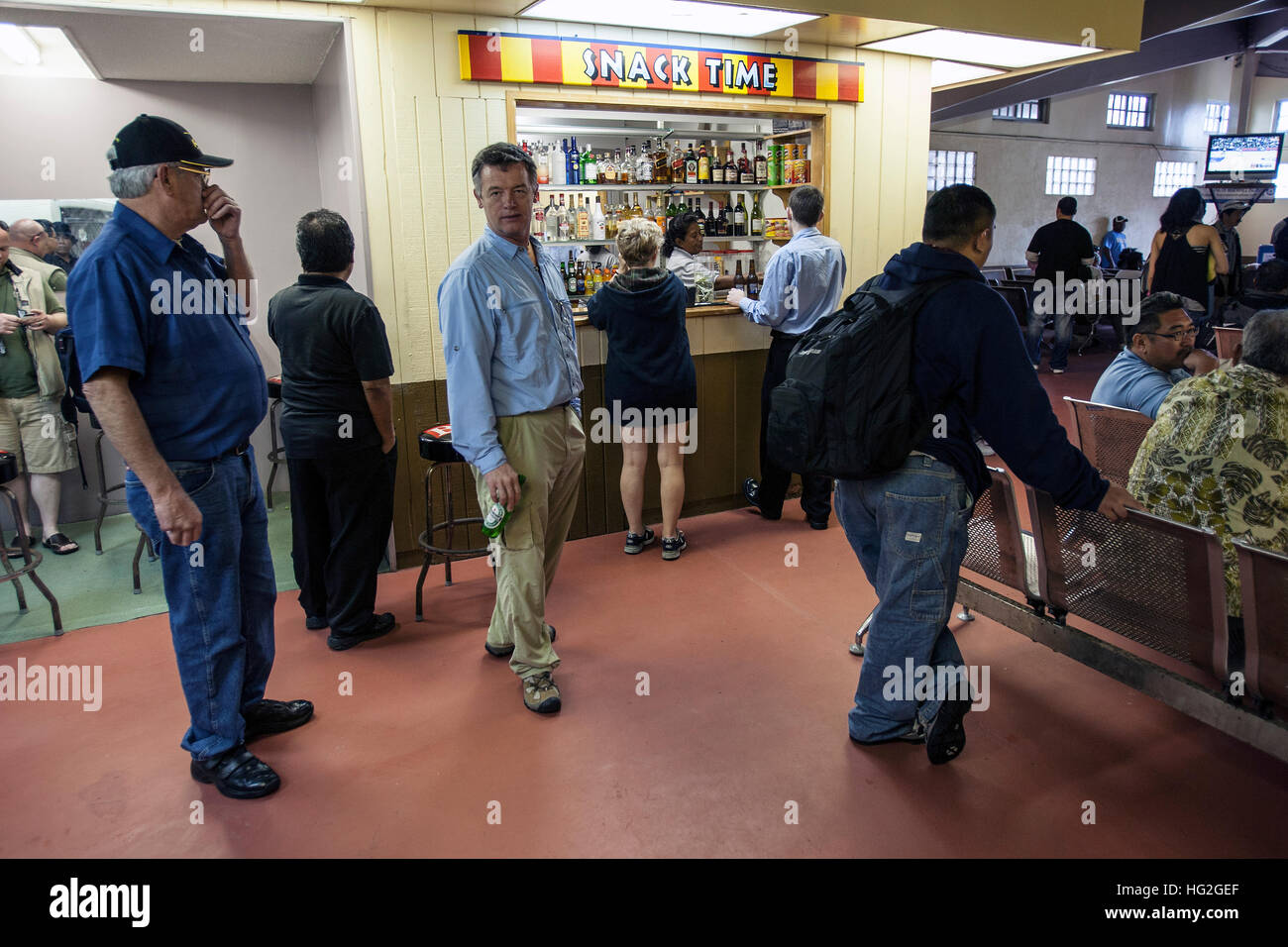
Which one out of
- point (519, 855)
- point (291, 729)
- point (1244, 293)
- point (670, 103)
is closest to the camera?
point (519, 855)

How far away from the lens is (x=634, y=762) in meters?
2.67

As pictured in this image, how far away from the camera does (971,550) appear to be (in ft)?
10.4

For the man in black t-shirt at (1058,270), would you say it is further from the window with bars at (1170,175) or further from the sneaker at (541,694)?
the window with bars at (1170,175)

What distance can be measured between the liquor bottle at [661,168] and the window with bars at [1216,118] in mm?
19323

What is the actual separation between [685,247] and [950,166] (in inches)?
510

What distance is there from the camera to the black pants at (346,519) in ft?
11.2

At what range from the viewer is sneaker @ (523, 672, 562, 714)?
295 centimetres

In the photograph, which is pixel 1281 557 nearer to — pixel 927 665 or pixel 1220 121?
pixel 927 665

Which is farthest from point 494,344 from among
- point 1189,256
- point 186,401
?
point 1189,256

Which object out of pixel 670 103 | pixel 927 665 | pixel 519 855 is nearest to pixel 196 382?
pixel 519 855

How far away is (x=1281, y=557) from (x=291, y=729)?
288 cm

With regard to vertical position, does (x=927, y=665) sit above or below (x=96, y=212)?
below

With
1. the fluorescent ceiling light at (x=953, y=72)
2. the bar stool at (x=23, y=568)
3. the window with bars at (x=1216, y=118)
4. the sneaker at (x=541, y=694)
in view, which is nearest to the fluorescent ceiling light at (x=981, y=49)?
the fluorescent ceiling light at (x=953, y=72)

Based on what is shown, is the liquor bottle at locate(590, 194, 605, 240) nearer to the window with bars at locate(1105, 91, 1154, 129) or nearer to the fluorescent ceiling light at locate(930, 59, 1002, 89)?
the fluorescent ceiling light at locate(930, 59, 1002, 89)
